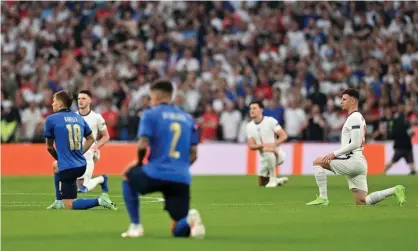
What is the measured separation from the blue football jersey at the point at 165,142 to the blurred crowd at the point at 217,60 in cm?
1956

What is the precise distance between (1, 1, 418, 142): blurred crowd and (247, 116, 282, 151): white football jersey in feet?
18.1

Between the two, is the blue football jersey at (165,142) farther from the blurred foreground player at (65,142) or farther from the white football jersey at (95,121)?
the white football jersey at (95,121)

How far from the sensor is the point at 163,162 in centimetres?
1164

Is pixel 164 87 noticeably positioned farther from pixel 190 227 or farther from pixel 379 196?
pixel 379 196

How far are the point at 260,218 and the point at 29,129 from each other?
18593mm

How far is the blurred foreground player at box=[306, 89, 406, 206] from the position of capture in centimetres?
1731

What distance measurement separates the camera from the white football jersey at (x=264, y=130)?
25.5m

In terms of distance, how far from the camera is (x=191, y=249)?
10688 mm

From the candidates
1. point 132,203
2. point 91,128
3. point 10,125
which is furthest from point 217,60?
point 132,203

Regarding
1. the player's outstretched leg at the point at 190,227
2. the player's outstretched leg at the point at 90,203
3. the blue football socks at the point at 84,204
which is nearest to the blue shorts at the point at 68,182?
the player's outstretched leg at the point at 90,203

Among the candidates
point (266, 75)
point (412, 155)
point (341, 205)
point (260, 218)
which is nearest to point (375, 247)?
point (260, 218)

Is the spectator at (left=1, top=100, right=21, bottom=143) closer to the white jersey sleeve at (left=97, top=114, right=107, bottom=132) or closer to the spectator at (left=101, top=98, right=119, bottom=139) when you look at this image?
the spectator at (left=101, top=98, right=119, bottom=139)

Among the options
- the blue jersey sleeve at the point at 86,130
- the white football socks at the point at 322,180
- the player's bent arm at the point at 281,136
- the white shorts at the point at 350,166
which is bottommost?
the white football socks at the point at 322,180

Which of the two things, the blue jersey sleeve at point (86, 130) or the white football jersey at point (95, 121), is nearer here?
the blue jersey sleeve at point (86, 130)
